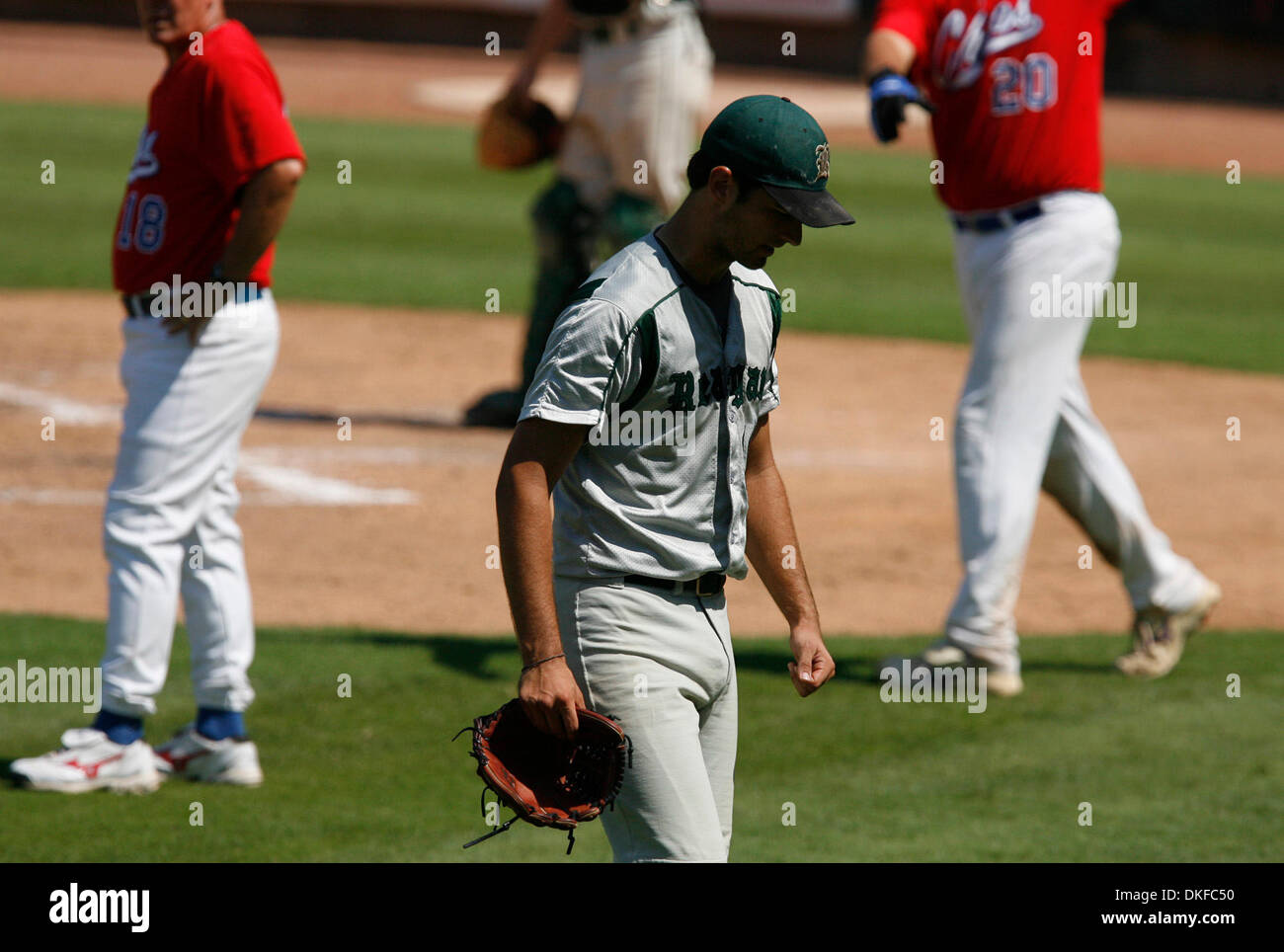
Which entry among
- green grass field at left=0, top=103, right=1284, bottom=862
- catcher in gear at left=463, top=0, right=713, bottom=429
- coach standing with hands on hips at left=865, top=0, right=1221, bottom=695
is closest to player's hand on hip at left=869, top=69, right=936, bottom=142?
coach standing with hands on hips at left=865, top=0, right=1221, bottom=695

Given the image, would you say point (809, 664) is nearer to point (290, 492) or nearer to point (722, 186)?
point (722, 186)

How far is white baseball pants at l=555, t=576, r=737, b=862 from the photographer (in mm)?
3408

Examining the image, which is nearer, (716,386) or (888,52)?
(716,386)

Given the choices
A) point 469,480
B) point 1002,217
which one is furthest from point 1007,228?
point 469,480

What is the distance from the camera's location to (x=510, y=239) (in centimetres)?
1752

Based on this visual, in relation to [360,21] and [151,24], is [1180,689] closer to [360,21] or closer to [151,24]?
[151,24]

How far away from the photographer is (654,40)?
364 inches

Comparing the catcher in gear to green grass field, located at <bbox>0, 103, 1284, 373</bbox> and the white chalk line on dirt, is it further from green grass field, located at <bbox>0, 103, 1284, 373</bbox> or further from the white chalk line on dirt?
green grass field, located at <bbox>0, 103, 1284, 373</bbox>

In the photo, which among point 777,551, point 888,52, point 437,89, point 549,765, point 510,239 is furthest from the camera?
point 437,89

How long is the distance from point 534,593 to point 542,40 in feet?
20.7

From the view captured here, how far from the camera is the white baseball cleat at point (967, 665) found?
6.21 meters

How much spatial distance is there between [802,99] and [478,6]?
8.42 meters

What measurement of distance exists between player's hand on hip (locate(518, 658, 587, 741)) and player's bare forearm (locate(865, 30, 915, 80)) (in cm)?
309
